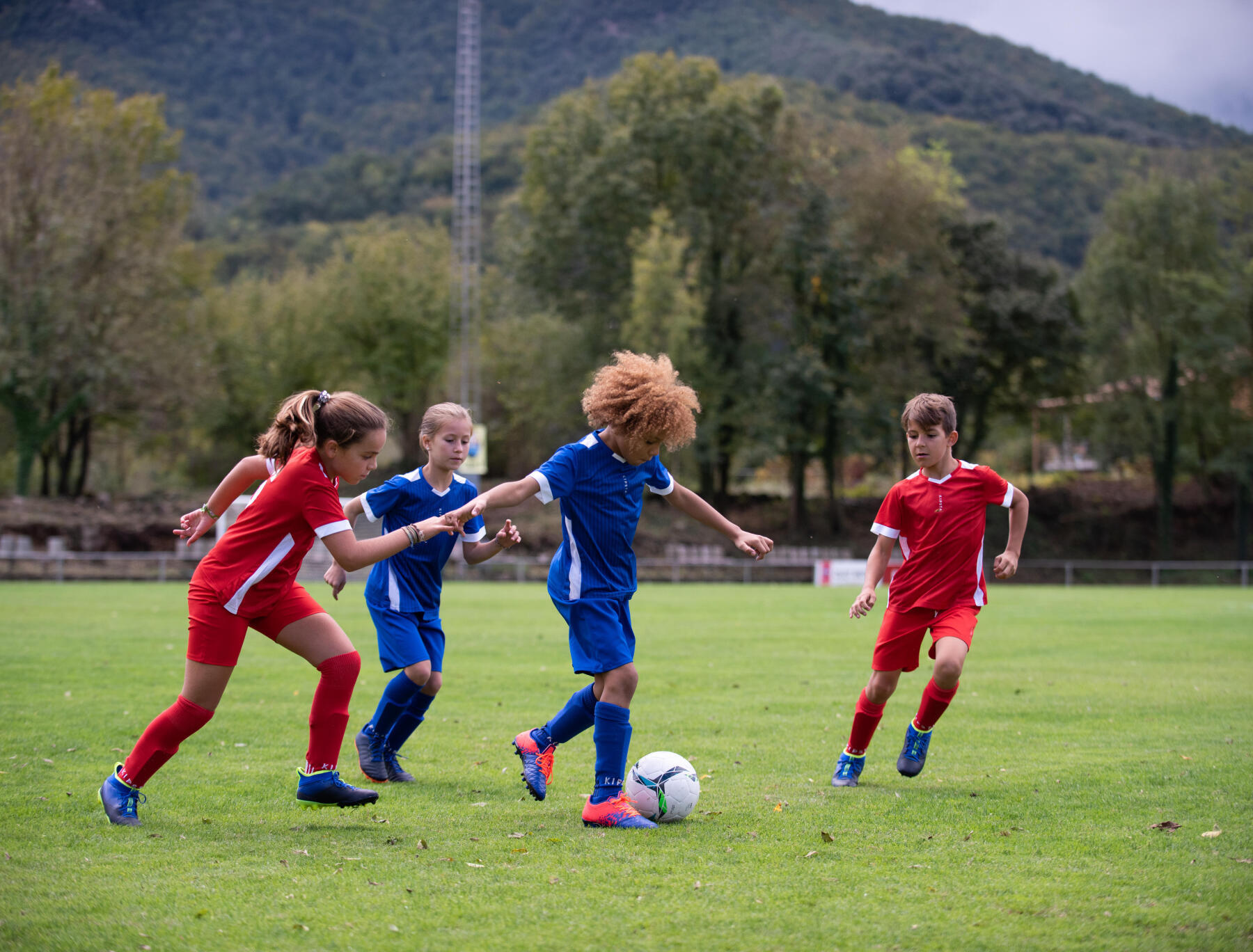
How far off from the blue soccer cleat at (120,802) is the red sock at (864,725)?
3.62m

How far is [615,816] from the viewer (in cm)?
507

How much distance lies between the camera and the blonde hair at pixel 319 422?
495 cm

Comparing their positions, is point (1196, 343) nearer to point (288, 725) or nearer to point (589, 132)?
point (589, 132)

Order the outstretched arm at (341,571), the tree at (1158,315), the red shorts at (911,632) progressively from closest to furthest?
the outstretched arm at (341,571), the red shorts at (911,632), the tree at (1158,315)

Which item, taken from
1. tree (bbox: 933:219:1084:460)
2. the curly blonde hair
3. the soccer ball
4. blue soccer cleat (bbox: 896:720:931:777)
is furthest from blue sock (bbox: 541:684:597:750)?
tree (bbox: 933:219:1084:460)

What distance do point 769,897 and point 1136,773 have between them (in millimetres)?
3310

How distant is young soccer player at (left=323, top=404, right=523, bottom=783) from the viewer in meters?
6.21

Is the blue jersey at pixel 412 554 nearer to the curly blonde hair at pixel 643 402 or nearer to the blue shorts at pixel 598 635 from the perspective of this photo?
the blue shorts at pixel 598 635

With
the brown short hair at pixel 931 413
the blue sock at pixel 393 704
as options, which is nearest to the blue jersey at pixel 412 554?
the blue sock at pixel 393 704

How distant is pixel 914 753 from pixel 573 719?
6.30ft

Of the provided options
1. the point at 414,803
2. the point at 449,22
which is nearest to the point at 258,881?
the point at 414,803

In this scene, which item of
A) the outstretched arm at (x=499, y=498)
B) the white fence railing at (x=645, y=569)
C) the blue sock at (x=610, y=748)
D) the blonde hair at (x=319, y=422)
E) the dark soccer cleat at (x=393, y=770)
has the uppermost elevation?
the blonde hair at (x=319, y=422)

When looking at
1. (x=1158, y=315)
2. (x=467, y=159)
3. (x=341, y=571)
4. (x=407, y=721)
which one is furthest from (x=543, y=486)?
(x=1158, y=315)

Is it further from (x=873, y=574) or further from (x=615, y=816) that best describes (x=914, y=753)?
(x=615, y=816)
